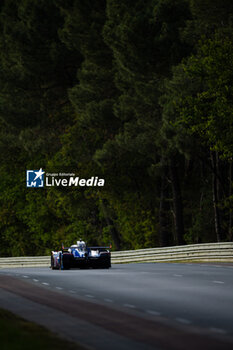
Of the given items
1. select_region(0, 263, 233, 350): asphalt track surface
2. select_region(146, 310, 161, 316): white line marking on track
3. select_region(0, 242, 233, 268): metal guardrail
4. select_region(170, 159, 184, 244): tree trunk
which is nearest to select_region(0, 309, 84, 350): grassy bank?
select_region(0, 263, 233, 350): asphalt track surface

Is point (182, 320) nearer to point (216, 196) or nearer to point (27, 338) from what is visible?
point (27, 338)

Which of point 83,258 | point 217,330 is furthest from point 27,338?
point 83,258

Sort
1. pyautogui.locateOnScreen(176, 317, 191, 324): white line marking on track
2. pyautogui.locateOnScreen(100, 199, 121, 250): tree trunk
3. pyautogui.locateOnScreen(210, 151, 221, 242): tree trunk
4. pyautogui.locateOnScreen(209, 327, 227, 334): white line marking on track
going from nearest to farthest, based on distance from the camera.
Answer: pyautogui.locateOnScreen(209, 327, 227, 334): white line marking on track < pyautogui.locateOnScreen(176, 317, 191, 324): white line marking on track < pyautogui.locateOnScreen(210, 151, 221, 242): tree trunk < pyautogui.locateOnScreen(100, 199, 121, 250): tree trunk

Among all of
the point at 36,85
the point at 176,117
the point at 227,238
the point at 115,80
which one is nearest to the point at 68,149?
the point at 36,85

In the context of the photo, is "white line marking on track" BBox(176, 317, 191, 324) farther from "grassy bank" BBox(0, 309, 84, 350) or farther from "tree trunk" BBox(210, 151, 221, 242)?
"tree trunk" BBox(210, 151, 221, 242)

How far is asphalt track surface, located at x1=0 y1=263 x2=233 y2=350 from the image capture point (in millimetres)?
12062

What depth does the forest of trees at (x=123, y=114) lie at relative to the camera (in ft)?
139

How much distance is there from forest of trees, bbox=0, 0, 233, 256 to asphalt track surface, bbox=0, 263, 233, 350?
40.3ft

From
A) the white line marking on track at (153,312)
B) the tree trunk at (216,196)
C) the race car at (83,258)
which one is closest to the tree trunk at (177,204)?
the tree trunk at (216,196)

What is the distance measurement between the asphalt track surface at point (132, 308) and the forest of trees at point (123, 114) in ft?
40.3

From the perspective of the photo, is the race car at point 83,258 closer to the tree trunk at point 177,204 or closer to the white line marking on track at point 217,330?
the tree trunk at point 177,204

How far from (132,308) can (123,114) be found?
1444 inches

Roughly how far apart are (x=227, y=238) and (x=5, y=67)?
26.0 meters

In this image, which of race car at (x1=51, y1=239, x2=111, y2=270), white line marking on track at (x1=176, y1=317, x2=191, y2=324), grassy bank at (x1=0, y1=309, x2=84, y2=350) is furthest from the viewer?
race car at (x1=51, y1=239, x2=111, y2=270)
